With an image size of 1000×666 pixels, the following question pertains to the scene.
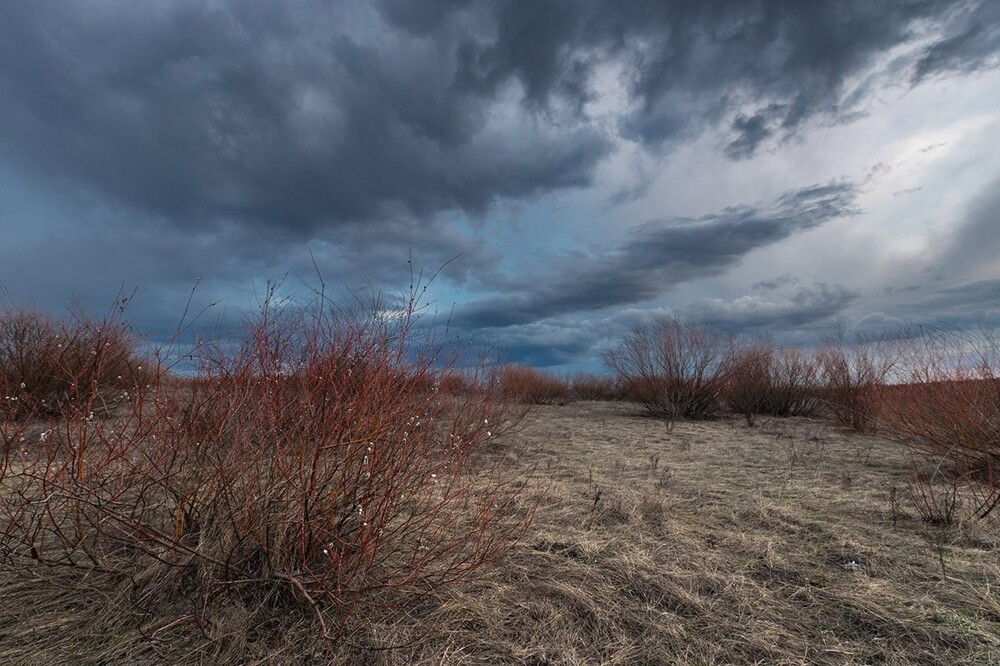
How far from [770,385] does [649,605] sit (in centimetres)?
1019

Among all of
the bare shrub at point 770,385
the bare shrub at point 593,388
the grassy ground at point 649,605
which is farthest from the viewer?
the bare shrub at point 593,388

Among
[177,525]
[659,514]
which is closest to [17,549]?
[177,525]

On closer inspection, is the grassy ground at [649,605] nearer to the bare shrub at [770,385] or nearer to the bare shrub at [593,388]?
the bare shrub at [770,385]

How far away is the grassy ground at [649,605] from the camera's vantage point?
79.0 inches

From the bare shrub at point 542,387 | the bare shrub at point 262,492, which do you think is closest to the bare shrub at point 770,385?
the bare shrub at point 542,387

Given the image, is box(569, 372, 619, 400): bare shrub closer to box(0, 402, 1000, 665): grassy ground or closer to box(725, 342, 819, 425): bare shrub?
box(725, 342, 819, 425): bare shrub

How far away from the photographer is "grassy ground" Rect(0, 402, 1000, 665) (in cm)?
201

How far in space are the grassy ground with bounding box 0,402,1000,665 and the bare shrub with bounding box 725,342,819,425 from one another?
737cm

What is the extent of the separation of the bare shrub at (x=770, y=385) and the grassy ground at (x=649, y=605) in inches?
290

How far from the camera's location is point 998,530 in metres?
3.34

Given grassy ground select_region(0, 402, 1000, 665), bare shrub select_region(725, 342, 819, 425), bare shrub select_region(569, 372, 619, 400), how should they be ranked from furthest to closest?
bare shrub select_region(569, 372, 619, 400)
bare shrub select_region(725, 342, 819, 425)
grassy ground select_region(0, 402, 1000, 665)

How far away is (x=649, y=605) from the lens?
2.37 metres

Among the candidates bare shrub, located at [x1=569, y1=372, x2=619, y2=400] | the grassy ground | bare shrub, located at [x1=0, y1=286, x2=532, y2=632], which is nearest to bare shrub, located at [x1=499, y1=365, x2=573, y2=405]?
bare shrub, located at [x1=569, y1=372, x2=619, y2=400]

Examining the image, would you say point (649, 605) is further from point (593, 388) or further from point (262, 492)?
point (593, 388)
